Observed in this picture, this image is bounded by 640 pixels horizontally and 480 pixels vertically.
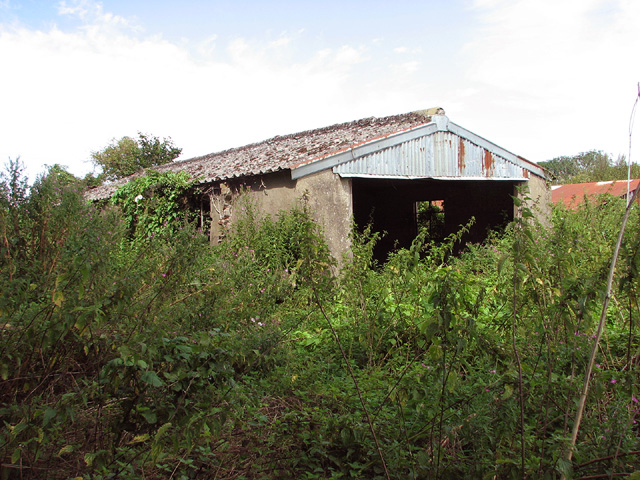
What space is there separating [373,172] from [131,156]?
23528mm

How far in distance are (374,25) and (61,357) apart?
214 inches

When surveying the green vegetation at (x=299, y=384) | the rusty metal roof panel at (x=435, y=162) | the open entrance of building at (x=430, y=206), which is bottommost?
the green vegetation at (x=299, y=384)

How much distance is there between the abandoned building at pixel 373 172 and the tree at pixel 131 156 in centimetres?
1388

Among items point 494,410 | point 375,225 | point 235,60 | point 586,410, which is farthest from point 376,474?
point 375,225

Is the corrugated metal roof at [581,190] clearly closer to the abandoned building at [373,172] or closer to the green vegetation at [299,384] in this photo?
the abandoned building at [373,172]

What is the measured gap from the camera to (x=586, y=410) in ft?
9.30

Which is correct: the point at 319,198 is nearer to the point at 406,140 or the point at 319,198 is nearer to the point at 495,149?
the point at 406,140

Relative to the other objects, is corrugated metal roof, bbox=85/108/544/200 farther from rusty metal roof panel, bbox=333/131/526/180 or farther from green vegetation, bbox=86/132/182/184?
green vegetation, bbox=86/132/182/184

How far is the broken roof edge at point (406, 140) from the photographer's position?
830 centimetres

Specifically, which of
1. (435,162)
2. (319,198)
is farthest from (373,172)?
(435,162)

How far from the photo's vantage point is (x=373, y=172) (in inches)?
359

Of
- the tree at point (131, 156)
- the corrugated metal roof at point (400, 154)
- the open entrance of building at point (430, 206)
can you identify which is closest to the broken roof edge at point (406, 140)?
the corrugated metal roof at point (400, 154)

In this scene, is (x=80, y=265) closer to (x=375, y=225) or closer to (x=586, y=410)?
(x=586, y=410)

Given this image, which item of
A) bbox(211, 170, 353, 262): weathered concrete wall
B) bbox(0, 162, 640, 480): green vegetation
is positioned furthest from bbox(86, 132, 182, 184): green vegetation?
bbox(0, 162, 640, 480): green vegetation
